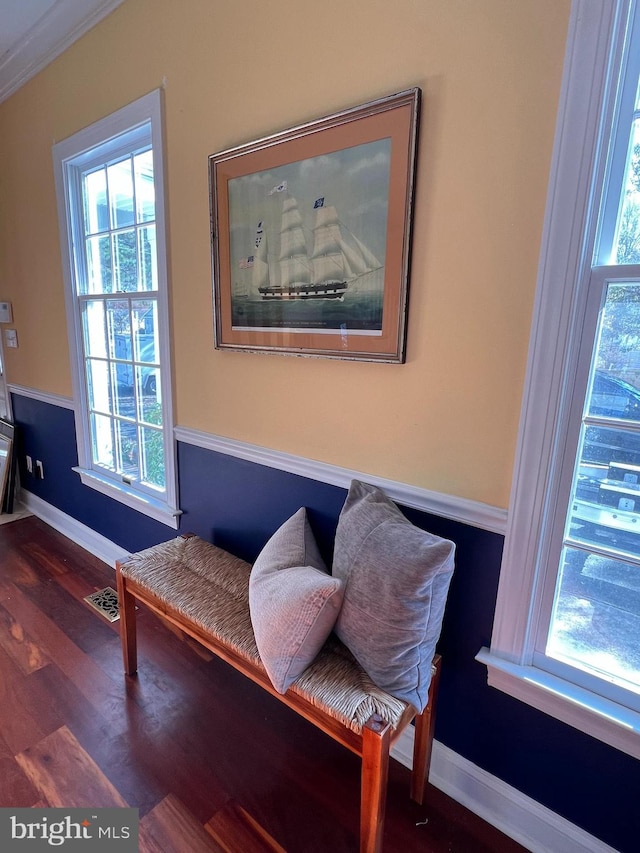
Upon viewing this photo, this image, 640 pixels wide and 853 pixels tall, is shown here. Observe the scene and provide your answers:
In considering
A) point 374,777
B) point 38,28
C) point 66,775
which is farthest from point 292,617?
point 38,28

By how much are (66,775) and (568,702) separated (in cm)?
146

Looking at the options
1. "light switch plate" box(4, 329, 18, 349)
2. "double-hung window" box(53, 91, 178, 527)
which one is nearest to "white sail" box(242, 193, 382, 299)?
"double-hung window" box(53, 91, 178, 527)

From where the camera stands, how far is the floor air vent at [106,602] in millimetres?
2121

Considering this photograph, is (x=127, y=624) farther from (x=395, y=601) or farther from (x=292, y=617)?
(x=395, y=601)

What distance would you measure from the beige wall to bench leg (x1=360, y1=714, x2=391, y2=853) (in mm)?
602

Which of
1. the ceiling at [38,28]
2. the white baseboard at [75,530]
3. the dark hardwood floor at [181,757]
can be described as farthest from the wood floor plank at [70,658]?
the ceiling at [38,28]

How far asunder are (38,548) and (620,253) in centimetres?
324

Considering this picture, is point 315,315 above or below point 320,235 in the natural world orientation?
below

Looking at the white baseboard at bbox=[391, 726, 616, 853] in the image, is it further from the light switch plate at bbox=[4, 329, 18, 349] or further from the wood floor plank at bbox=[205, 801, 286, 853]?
the light switch plate at bbox=[4, 329, 18, 349]

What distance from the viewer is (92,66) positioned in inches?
80.0

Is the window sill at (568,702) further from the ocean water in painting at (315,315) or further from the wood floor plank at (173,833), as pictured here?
the ocean water in painting at (315,315)

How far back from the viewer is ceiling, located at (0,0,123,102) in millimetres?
1933

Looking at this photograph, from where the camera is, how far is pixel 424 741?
4.18 feet

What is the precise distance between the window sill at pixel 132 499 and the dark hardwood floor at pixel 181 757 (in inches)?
20.8
